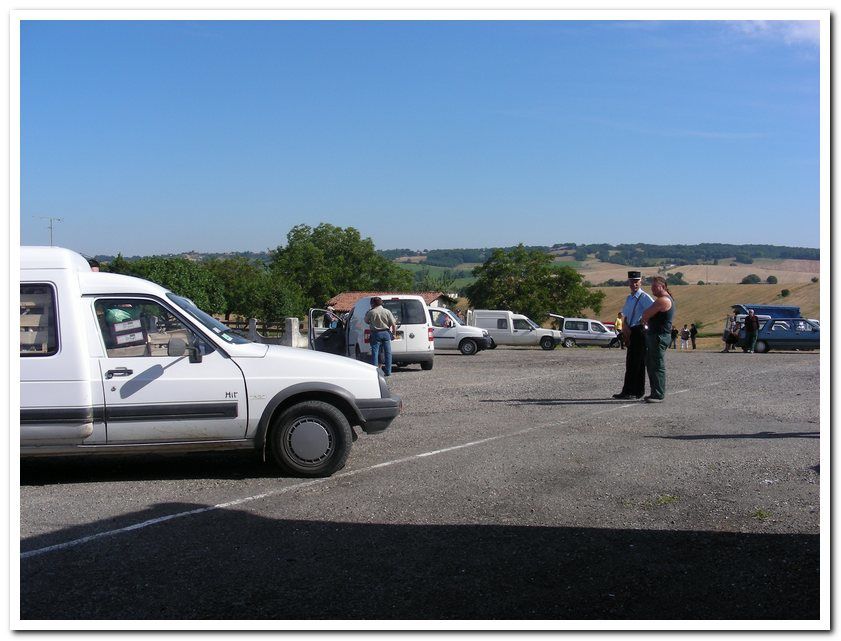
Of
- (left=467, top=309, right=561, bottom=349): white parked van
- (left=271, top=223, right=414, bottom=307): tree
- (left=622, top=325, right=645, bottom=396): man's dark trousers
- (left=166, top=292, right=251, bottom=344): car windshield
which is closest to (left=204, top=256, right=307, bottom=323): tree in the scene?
(left=271, top=223, right=414, bottom=307): tree

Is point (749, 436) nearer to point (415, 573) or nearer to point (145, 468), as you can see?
point (415, 573)

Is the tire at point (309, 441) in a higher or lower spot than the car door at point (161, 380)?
lower

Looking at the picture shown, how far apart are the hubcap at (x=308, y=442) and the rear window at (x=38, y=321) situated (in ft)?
7.04

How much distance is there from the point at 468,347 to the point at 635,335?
16966mm

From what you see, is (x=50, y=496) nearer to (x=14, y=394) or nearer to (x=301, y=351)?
(x=14, y=394)

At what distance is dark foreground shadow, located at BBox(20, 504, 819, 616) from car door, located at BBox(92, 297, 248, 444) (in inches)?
56.1

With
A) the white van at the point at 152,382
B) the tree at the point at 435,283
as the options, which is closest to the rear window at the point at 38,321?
the white van at the point at 152,382

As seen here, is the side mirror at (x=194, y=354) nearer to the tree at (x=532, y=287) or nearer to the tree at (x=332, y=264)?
the tree at (x=532, y=287)

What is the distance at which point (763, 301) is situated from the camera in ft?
262

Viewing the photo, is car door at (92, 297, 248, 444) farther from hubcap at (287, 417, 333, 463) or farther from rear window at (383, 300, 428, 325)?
rear window at (383, 300, 428, 325)

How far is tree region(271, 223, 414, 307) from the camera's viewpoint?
304ft

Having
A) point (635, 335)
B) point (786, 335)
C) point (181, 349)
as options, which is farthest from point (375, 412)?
point (786, 335)

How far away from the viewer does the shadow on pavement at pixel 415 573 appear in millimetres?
4484
